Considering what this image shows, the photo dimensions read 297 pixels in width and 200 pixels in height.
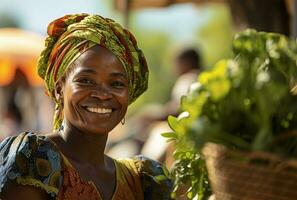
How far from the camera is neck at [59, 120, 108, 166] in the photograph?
4473mm

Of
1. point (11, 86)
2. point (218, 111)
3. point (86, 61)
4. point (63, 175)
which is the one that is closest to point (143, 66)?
point (86, 61)

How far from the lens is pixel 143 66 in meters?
4.74

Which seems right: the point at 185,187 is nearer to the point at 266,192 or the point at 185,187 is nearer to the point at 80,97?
the point at 80,97

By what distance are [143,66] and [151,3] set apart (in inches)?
225

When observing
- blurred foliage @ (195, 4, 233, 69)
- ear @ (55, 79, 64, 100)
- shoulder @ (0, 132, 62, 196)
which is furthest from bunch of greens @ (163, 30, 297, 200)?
blurred foliage @ (195, 4, 233, 69)

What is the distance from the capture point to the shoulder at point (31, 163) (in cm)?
415

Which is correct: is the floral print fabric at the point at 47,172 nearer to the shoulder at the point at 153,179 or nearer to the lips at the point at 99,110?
the shoulder at the point at 153,179

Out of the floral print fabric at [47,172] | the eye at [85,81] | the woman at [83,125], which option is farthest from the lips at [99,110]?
the floral print fabric at [47,172]

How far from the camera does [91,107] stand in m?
4.33

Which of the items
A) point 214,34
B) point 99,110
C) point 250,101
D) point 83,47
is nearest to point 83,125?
point 99,110

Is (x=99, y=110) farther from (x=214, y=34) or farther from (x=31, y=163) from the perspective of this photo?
(x=214, y=34)

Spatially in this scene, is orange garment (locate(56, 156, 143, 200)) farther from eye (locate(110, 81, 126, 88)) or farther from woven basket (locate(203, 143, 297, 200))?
woven basket (locate(203, 143, 297, 200))

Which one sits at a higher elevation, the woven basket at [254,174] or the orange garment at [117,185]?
the woven basket at [254,174]

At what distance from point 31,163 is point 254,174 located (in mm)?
1258
